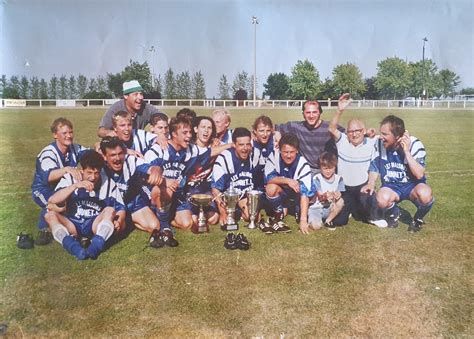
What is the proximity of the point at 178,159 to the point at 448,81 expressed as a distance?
2.67 meters

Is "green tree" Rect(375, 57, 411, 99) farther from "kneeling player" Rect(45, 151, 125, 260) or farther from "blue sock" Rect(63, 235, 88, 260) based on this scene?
"blue sock" Rect(63, 235, 88, 260)

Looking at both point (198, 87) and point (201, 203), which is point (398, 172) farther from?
point (198, 87)

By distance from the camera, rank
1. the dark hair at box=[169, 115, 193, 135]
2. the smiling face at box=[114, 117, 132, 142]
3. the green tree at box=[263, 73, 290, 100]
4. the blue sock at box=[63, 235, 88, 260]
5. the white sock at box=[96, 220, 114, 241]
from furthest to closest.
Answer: the green tree at box=[263, 73, 290, 100], the dark hair at box=[169, 115, 193, 135], the smiling face at box=[114, 117, 132, 142], the white sock at box=[96, 220, 114, 241], the blue sock at box=[63, 235, 88, 260]

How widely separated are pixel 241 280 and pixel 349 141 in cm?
174

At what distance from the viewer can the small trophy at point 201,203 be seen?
3.55 meters

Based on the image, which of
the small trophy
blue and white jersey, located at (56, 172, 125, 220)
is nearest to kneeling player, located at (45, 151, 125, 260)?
blue and white jersey, located at (56, 172, 125, 220)

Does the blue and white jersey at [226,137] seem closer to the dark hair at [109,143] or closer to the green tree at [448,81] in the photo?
the dark hair at [109,143]

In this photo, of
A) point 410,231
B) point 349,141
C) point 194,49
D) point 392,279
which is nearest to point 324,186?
point 349,141

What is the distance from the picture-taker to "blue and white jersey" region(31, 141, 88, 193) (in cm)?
323

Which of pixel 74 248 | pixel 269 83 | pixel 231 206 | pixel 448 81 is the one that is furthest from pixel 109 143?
pixel 448 81

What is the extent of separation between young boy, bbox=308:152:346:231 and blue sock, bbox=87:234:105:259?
1.75m

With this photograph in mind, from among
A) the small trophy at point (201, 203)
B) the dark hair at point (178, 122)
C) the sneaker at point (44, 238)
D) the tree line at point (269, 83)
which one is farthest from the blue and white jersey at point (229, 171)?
the sneaker at point (44, 238)

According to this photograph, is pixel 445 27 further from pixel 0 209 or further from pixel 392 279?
pixel 0 209

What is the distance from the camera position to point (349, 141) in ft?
12.3
